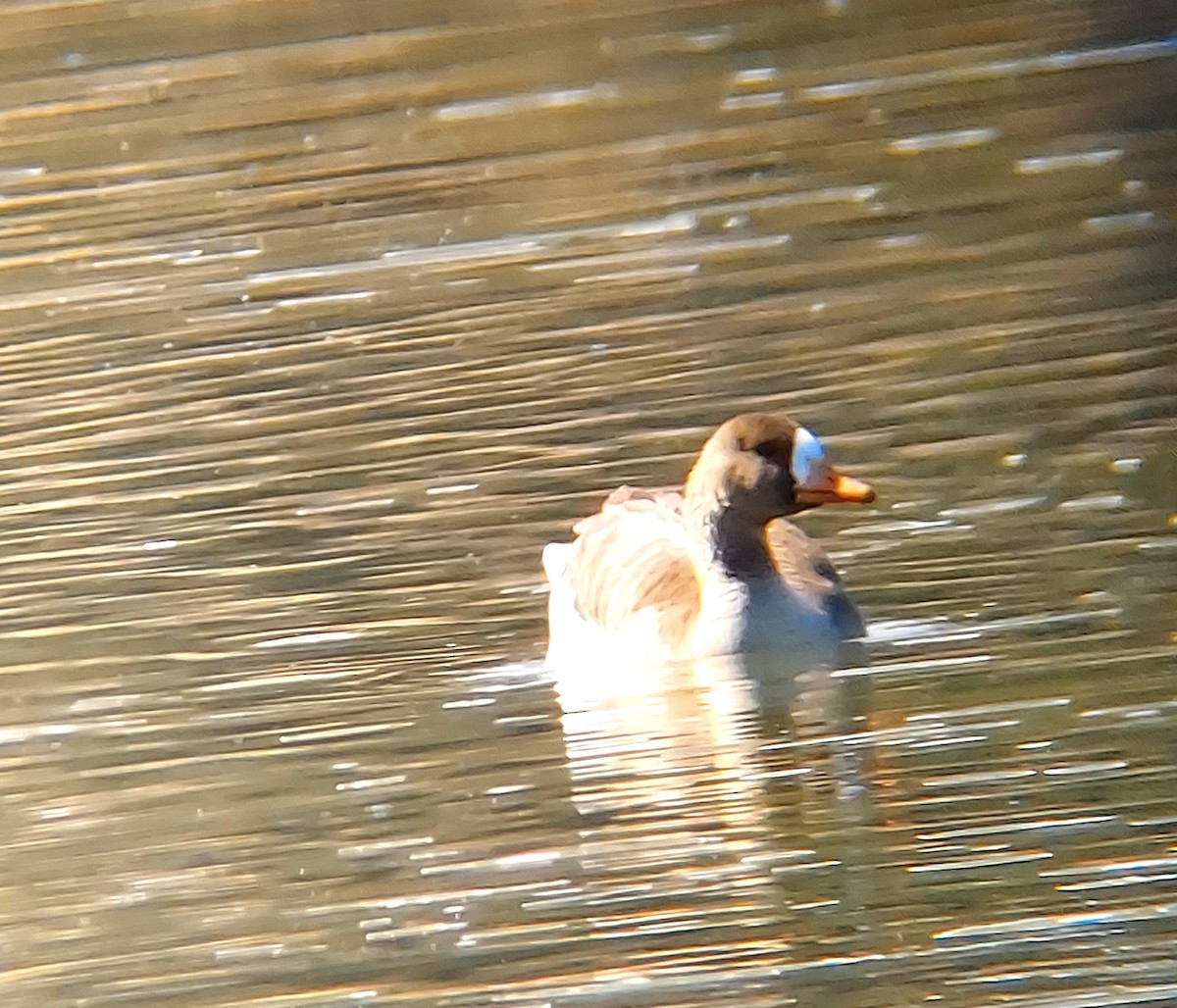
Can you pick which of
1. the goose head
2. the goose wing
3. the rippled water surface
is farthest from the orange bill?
the goose wing

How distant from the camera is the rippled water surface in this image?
8.71 metres

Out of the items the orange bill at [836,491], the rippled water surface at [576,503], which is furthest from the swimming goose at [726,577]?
the rippled water surface at [576,503]

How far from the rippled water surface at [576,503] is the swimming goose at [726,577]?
21cm

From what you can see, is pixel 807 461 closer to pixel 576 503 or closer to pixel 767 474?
pixel 767 474

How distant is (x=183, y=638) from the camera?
38.0ft

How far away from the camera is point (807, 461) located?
11.1 meters

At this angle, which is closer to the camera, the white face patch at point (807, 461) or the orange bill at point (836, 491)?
the orange bill at point (836, 491)

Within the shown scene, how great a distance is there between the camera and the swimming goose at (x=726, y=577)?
1108 cm

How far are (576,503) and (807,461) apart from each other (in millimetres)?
1738

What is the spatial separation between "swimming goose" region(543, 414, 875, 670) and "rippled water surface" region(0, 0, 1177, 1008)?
0.70 ft

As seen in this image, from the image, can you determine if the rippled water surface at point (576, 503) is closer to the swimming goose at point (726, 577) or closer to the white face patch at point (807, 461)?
the swimming goose at point (726, 577)

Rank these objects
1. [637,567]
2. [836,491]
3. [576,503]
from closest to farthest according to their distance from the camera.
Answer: [836,491], [637,567], [576,503]

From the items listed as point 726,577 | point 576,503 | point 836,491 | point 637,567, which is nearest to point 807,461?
point 836,491

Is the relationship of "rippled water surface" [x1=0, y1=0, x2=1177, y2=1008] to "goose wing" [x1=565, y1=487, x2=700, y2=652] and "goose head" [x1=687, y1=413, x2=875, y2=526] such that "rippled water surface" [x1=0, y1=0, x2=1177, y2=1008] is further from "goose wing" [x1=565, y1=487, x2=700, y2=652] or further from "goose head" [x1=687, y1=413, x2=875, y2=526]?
"goose head" [x1=687, y1=413, x2=875, y2=526]
